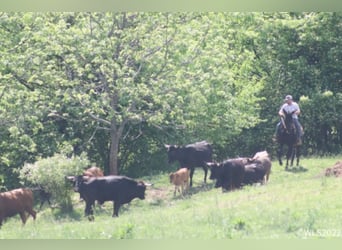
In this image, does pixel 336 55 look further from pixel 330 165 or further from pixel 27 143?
pixel 27 143

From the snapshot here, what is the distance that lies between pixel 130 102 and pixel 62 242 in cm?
1522

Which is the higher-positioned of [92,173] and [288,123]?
[288,123]

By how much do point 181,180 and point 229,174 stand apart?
4.39 ft

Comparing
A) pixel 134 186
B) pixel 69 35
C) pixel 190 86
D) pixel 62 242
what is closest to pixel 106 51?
pixel 69 35

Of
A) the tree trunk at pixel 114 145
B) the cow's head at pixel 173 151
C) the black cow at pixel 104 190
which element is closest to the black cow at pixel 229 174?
the cow's head at pixel 173 151

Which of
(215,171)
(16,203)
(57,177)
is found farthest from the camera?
(215,171)

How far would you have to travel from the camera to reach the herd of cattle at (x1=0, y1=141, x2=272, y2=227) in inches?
621

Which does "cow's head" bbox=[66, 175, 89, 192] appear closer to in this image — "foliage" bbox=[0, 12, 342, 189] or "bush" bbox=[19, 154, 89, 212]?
"bush" bbox=[19, 154, 89, 212]

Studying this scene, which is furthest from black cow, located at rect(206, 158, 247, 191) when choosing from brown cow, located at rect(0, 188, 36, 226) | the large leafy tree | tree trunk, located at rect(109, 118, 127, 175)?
brown cow, located at rect(0, 188, 36, 226)

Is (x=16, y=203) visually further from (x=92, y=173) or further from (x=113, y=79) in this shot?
(x=113, y=79)

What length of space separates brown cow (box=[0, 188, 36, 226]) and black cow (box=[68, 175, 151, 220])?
3.68 ft

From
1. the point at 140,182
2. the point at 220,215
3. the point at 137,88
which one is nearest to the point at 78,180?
the point at 140,182

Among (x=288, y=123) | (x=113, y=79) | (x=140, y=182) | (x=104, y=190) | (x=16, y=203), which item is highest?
(x=113, y=79)

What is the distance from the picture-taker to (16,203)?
15.6 meters
